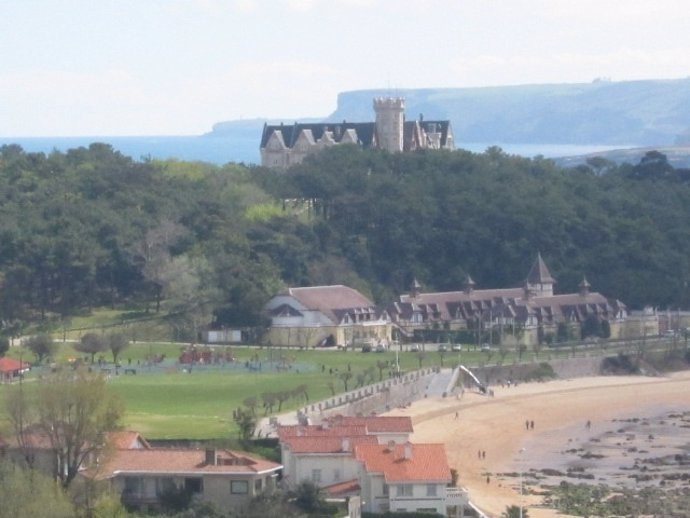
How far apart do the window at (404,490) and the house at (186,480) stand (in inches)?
99.2

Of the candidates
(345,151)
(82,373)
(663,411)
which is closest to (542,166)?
(345,151)

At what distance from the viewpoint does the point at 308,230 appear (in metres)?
94.8

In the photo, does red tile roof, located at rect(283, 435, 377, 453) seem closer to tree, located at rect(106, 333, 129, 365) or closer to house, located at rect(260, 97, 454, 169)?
tree, located at rect(106, 333, 129, 365)

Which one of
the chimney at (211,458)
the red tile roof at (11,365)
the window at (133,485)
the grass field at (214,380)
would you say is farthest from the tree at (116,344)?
the window at (133,485)

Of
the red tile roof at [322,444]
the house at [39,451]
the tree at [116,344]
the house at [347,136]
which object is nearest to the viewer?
the house at [39,451]

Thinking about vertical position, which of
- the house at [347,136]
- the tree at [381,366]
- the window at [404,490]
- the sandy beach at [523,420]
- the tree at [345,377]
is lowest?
the sandy beach at [523,420]

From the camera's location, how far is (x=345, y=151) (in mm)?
107938

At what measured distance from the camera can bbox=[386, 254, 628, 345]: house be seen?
87250mm

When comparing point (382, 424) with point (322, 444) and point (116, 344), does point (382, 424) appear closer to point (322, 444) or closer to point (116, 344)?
point (322, 444)

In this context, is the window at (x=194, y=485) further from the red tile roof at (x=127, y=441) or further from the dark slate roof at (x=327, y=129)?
the dark slate roof at (x=327, y=129)

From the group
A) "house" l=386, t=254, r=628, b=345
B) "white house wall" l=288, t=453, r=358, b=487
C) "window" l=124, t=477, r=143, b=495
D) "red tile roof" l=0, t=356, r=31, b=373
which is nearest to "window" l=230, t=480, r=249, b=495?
"window" l=124, t=477, r=143, b=495

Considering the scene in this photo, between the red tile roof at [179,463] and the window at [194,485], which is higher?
the red tile roof at [179,463]

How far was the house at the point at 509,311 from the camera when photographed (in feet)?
286

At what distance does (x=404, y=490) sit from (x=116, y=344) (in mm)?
31202
